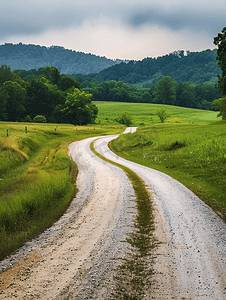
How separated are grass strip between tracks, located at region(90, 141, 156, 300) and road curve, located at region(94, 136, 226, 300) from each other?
24cm

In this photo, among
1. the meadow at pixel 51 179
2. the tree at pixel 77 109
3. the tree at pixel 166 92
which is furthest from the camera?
the tree at pixel 166 92

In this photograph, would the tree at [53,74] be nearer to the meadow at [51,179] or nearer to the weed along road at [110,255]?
the meadow at [51,179]

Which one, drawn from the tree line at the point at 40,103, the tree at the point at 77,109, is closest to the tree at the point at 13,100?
the tree line at the point at 40,103

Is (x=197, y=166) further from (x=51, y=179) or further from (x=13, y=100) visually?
(x=13, y=100)

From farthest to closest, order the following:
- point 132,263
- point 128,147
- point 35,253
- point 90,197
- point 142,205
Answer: point 128,147, point 90,197, point 142,205, point 35,253, point 132,263

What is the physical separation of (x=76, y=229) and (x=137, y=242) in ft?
7.48

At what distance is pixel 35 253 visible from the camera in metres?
6.40

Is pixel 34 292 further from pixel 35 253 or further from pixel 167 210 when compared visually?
pixel 167 210

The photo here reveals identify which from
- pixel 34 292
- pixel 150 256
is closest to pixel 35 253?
pixel 34 292

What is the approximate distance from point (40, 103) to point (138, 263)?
276ft

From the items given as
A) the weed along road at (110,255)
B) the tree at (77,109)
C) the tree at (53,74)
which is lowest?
the weed along road at (110,255)

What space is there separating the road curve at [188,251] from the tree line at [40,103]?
69406 millimetres

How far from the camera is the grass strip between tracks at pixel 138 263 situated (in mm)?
4801

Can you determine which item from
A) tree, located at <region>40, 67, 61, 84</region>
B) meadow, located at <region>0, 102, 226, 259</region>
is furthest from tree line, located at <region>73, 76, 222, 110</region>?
meadow, located at <region>0, 102, 226, 259</region>
